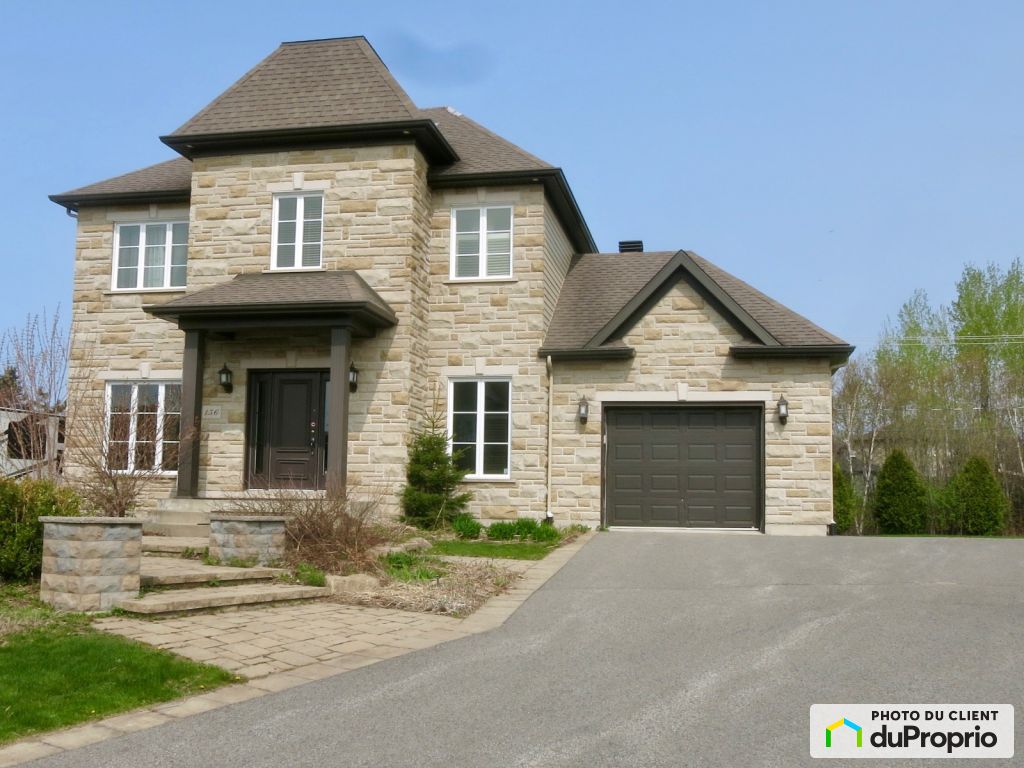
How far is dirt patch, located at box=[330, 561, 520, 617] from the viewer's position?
340 inches

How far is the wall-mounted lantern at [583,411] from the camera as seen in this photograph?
53.1 feet

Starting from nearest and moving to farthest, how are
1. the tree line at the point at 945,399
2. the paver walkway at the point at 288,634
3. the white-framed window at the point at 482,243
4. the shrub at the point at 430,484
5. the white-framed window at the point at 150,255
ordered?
the paver walkway at the point at 288,634 → the shrub at the point at 430,484 → the white-framed window at the point at 482,243 → the white-framed window at the point at 150,255 → the tree line at the point at 945,399

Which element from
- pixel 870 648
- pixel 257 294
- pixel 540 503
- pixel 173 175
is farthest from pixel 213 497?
pixel 870 648

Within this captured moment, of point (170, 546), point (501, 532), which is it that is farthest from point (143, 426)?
point (501, 532)

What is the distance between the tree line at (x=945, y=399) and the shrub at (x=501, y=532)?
1239 centimetres

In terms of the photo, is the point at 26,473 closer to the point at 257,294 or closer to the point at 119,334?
the point at 257,294

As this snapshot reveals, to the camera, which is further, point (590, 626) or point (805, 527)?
point (805, 527)

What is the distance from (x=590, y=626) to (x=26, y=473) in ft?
24.3

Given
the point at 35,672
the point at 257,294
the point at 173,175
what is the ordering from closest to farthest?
the point at 35,672, the point at 257,294, the point at 173,175

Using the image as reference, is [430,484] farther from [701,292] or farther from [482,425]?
[701,292]

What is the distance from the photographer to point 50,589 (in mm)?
7734

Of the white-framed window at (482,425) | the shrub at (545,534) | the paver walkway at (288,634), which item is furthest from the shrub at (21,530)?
the white-framed window at (482,425)

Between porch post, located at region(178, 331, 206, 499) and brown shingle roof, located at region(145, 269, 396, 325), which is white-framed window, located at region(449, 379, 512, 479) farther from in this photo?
porch post, located at region(178, 331, 206, 499)

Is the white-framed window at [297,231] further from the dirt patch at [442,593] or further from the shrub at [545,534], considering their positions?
the dirt patch at [442,593]
